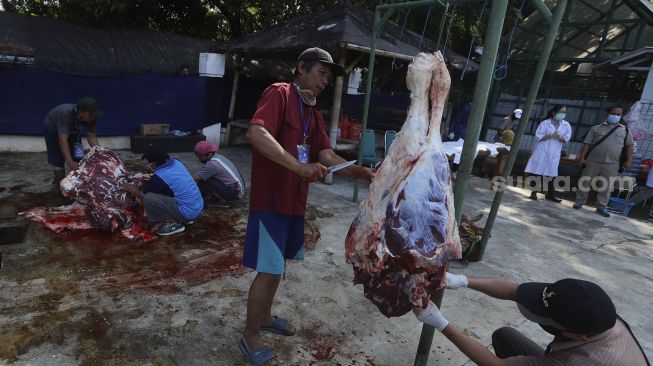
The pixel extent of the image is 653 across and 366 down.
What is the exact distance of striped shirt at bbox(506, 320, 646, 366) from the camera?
1536mm

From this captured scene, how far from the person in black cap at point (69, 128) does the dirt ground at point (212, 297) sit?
2.05 ft

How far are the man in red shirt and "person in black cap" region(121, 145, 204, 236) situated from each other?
2.12m

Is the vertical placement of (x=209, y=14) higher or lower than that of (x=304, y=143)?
higher

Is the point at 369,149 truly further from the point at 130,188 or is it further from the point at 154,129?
the point at 154,129

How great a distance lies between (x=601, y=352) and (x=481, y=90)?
123 centimetres

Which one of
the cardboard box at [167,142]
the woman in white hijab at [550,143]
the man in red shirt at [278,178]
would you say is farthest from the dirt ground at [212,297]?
the cardboard box at [167,142]

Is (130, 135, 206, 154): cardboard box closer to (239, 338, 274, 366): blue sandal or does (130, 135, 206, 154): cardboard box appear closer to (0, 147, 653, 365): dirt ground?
(0, 147, 653, 365): dirt ground

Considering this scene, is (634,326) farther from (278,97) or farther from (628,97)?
(628,97)

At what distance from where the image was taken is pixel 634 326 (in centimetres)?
335

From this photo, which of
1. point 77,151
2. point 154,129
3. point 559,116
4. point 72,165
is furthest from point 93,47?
point 559,116

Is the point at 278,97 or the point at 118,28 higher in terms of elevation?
the point at 118,28

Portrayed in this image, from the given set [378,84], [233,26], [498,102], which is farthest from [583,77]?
[233,26]

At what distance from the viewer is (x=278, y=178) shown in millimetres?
2199

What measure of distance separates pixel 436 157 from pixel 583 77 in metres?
10.7
